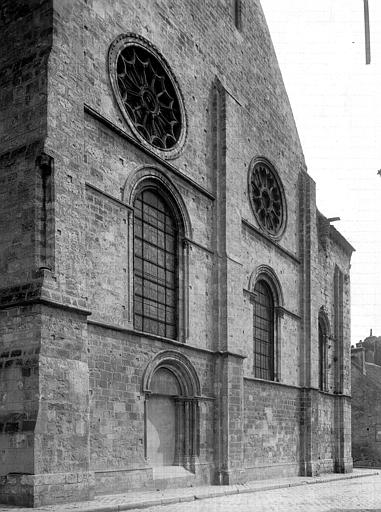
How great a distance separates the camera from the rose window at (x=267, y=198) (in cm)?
2145

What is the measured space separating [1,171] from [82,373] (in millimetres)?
3564

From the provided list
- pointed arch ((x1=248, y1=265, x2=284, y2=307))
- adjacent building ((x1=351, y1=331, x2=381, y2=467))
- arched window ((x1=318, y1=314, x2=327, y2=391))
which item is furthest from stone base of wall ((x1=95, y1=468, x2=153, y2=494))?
adjacent building ((x1=351, y1=331, x2=381, y2=467))

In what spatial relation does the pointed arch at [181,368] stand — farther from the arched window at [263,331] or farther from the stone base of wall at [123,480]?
the arched window at [263,331]

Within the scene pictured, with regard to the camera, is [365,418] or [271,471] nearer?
[271,471]

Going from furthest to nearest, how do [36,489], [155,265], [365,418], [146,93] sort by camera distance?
[365,418] < [146,93] < [155,265] < [36,489]

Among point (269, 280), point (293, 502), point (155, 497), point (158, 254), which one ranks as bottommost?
point (293, 502)

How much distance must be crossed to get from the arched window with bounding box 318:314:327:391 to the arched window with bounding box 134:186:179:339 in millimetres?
11685

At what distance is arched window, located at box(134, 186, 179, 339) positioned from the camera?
48.9 feet

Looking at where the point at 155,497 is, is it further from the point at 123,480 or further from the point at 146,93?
the point at 146,93

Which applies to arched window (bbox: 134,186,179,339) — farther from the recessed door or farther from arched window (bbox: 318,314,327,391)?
arched window (bbox: 318,314,327,391)

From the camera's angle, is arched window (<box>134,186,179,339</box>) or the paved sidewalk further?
arched window (<box>134,186,179,339</box>)

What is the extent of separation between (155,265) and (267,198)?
25.4 ft

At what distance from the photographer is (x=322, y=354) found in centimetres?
2678

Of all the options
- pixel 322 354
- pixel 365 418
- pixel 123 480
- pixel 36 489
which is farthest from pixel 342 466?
pixel 36 489
